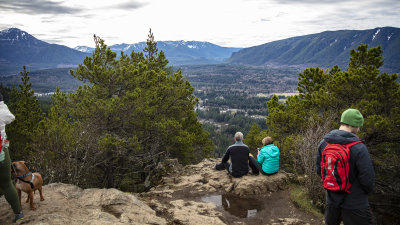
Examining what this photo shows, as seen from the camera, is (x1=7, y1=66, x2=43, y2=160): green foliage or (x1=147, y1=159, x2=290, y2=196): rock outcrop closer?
(x1=147, y1=159, x2=290, y2=196): rock outcrop

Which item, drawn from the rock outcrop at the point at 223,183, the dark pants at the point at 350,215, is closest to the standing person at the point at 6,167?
the rock outcrop at the point at 223,183

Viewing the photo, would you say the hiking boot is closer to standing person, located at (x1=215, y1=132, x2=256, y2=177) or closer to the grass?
standing person, located at (x1=215, y1=132, x2=256, y2=177)

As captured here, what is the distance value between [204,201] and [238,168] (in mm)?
1704

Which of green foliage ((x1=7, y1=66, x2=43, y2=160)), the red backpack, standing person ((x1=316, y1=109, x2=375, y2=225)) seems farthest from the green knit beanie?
green foliage ((x1=7, y1=66, x2=43, y2=160))

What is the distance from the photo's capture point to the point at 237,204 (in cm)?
669

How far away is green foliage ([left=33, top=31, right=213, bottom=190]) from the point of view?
9.94 m

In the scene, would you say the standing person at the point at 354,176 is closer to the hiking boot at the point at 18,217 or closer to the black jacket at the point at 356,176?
the black jacket at the point at 356,176

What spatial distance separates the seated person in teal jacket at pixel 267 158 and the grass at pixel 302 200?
85cm

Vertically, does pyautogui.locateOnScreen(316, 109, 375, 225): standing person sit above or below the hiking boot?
above

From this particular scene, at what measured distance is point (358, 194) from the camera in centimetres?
331

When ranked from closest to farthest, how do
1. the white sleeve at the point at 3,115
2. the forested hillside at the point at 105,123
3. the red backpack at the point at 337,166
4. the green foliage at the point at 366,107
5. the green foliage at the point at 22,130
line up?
the red backpack at the point at 337,166, the white sleeve at the point at 3,115, the forested hillside at the point at 105,123, the green foliage at the point at 366,107, the green foliage at the point at 22,130

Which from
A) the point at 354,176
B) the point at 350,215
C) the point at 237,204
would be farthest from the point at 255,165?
the point at 354,176

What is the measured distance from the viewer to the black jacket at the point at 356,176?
318cm

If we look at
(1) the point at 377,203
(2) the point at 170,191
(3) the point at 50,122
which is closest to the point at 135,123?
(3) the point at 50,122
